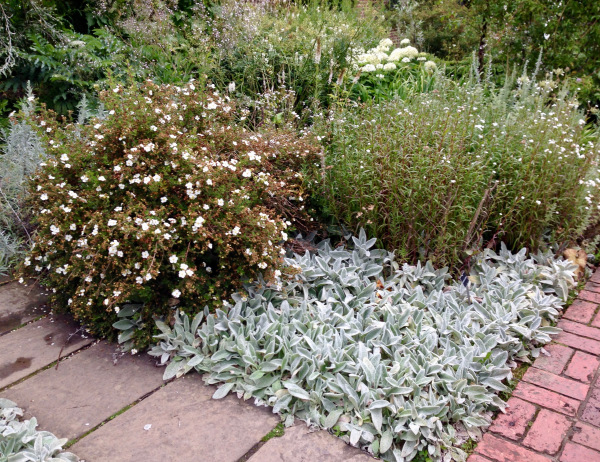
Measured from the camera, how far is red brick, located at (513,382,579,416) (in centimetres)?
231

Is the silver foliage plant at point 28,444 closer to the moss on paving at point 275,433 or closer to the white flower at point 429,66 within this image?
the moss on paving at point 275,433

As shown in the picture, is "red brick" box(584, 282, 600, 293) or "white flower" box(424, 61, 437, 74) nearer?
"red brick" box(584, 282, 600, 293)

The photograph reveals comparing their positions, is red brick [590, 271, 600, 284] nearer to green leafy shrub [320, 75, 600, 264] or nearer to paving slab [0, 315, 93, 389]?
green leafy shrub [320, 75, 600, 264]

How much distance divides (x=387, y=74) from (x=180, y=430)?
5033 mm

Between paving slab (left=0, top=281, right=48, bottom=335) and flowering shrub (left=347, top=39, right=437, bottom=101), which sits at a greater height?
flowering shrub (left=347, top=39, right=437, bottom=101)

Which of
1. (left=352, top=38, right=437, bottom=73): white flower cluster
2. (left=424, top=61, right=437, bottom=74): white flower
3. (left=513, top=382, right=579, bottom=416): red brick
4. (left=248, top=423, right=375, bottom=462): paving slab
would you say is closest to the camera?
(left=248, top=423, right=375, bottom=462): paving slab

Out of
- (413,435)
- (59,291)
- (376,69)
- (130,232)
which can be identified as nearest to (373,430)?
(413,435)

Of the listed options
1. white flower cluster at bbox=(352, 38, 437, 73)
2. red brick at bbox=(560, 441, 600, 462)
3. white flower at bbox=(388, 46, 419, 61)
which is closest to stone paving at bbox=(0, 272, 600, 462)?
red brick at bbox=(560, 441, 600, 462)

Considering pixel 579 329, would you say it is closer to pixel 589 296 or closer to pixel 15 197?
pixel 589 296

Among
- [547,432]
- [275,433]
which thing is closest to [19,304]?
[275,433]

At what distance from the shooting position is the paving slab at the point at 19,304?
2.83 m

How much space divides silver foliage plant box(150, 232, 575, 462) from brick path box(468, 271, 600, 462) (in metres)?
0.08

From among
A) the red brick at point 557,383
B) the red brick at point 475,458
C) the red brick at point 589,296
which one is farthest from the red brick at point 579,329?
the red brick at point 475,458

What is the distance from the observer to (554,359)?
2.68m
